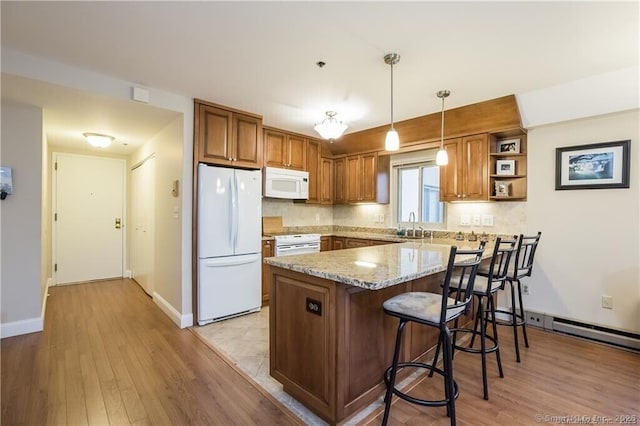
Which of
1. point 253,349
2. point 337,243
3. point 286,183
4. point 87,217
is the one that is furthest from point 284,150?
point 87,217

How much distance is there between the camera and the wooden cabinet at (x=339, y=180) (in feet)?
16.7

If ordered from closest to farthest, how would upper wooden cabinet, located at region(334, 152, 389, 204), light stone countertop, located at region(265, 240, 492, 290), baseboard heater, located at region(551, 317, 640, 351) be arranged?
1. light stone countertop, located at region(265, 240, 492, 290)
2. baseboard heater, located at region(551, 317, 640, 351)
3. upper wooden cabinet, located at region(334, 152, 389, 204)

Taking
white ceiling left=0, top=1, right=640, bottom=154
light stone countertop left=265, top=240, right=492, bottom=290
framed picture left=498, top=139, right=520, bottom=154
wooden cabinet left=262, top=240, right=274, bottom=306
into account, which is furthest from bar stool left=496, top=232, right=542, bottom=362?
wooden cabinet left=262, top=240, right=274, bottom=306

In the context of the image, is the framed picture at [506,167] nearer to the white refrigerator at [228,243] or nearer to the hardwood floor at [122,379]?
the white refrigerator at [228,243]

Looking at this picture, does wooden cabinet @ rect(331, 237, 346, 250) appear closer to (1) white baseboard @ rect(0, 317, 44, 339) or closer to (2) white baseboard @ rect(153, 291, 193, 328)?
(2) white baseboard @ rect(153, 291, 193, 328)

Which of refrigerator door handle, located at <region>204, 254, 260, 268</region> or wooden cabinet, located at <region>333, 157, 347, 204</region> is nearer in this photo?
refrigerator door handle, located at <region>204, 254, 260, 268</region>

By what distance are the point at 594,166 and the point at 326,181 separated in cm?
335

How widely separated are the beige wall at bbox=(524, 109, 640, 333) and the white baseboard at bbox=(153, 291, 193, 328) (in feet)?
12.3

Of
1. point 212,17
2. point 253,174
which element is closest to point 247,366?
point 253,174

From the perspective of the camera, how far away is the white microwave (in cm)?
423

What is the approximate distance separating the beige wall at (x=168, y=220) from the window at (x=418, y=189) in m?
3.09

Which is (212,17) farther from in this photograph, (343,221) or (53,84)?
(343,221)

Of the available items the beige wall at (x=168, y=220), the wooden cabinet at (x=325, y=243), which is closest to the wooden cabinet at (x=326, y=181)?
the wooden cabinet at (x=325, y=243)

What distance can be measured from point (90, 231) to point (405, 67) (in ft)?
17.9
